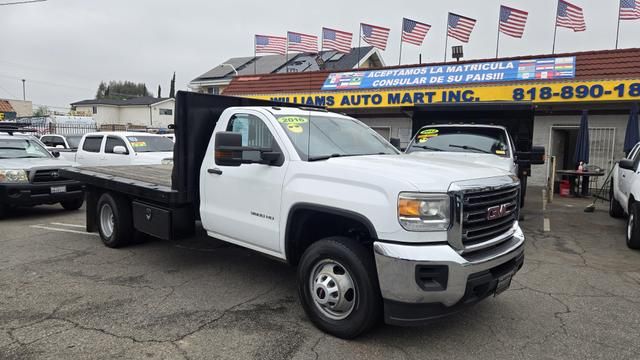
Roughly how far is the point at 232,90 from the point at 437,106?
12535 mm

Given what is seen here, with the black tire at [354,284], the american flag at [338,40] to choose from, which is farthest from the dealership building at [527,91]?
the black tire at [354,284]

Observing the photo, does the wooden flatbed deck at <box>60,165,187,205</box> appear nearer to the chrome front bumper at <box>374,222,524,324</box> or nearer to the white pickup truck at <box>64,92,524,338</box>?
the white pickup truck at <box>64,92,524,338</box>

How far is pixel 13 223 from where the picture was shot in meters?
8.48

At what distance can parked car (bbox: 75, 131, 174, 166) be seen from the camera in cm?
1104

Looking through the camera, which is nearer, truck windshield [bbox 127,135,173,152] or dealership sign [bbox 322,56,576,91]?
truck windshield [bbox 127,135,173,152]

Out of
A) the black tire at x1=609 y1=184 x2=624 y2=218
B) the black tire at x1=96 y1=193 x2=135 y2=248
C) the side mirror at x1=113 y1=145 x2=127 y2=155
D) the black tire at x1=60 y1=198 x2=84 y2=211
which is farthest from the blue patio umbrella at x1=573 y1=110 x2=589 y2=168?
the black tire at x1=60 y1=198 x2=84 y2=211

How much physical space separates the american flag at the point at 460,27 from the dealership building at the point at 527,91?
12.6 feet

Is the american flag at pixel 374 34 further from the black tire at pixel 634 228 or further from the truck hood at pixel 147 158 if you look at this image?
the black tire at pixel 634 228

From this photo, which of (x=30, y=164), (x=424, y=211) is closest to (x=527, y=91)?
(x=424, y=211)

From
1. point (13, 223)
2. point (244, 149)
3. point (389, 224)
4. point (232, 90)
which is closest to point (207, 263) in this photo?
point (244, 149)

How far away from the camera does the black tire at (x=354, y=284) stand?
3.43 m

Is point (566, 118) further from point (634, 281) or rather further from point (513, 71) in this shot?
point (634, 281)

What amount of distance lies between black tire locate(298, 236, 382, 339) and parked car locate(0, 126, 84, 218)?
260 inches

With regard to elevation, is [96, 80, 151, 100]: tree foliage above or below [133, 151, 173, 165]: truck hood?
above
